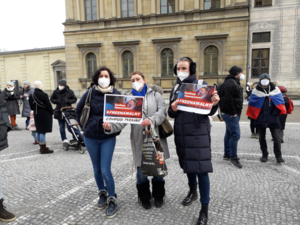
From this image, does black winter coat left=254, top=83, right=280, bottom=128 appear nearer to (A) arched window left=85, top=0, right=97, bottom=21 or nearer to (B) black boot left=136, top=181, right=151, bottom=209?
(B) black boot left=136, top=181, right=151, bottom=209

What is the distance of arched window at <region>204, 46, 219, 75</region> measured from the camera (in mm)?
20406

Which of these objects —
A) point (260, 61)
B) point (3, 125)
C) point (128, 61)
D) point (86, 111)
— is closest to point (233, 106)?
point (86, 111)

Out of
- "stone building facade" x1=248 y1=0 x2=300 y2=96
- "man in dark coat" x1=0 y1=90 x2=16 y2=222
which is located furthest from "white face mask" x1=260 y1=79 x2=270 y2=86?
"stone building facade" x1=248 y1=0 x2=300 y2=96

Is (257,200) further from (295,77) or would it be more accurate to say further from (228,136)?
(295,77)

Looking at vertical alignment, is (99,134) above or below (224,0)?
below

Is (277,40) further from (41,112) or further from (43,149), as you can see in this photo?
(43,149)

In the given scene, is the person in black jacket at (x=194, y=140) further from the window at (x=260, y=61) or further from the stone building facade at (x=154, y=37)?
the window at (x=260, y=61)

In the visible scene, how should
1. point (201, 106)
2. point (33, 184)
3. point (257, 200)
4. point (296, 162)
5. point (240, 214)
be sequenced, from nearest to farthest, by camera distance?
1. point (201, 106)
2. point (240, 214)
3. point (257, 200)
4. point (33, 184)
5. point (296, 162)

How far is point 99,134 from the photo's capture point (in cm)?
306

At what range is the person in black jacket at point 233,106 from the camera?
4797 millimetres

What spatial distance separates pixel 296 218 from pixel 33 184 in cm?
398

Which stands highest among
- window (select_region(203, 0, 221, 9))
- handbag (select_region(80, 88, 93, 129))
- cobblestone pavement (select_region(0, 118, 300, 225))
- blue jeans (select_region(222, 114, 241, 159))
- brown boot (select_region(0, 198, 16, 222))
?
window (select_region(203, 0, 221, 9))

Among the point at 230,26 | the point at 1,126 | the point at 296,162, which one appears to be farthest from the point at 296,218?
the point at 230,26

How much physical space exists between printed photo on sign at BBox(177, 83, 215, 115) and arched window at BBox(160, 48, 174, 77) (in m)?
19.2
